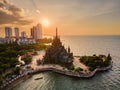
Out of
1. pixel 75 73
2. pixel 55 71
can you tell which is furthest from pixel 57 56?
pixel 75 73

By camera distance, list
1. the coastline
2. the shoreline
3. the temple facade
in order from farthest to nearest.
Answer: the temple facade
the shoreline
the coastline

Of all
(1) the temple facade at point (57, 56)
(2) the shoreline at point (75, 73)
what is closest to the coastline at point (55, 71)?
(2) the shoreline at point (75, 73)

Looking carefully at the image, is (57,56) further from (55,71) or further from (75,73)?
(75,73)

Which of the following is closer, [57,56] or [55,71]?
[55,71]

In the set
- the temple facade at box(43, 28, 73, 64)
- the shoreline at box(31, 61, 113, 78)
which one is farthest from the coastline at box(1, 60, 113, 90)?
the temple facade at box(43, 28, 73, 64)

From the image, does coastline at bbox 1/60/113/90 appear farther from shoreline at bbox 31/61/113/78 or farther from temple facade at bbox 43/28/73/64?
temple facade at bbox 43/28/73/64

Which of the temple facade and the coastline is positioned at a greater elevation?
the temple facade

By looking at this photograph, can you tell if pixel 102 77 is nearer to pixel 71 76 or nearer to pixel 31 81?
pixel 71 76

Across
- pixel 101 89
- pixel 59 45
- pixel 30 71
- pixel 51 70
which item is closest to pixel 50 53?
pixel 59 45

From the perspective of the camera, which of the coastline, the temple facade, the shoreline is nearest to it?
the coastline

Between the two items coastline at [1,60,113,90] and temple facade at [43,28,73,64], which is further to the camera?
temple facade at [43,28,73,64]

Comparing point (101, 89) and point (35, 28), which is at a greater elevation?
point (35, 28)
